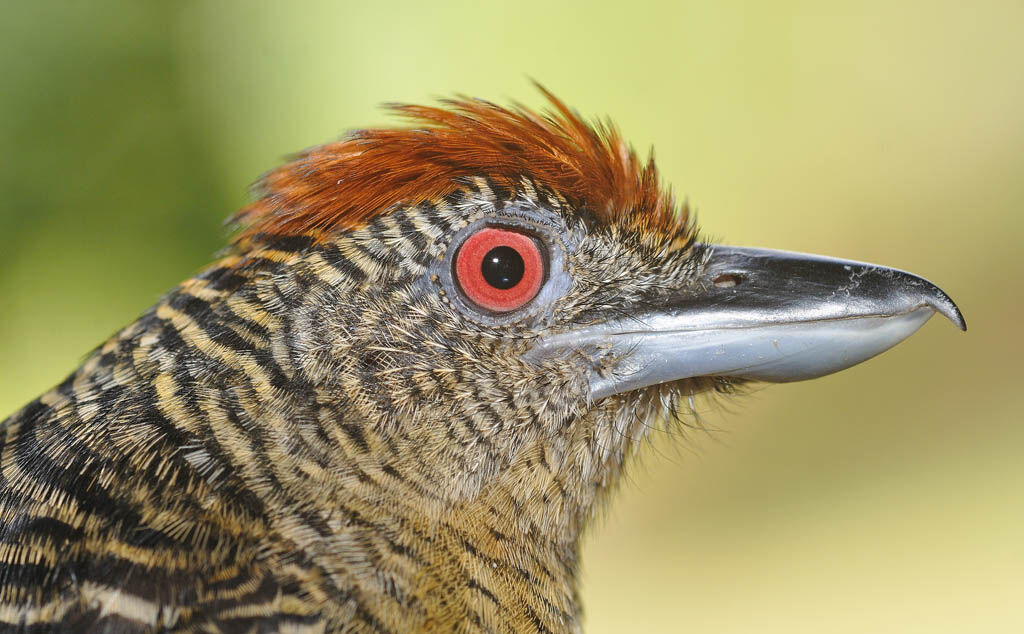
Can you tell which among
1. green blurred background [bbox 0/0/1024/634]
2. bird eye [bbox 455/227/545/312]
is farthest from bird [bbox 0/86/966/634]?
green blurred background [bbox 0/0/1024/634]

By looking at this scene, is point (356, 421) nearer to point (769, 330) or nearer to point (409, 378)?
point (409, 378)

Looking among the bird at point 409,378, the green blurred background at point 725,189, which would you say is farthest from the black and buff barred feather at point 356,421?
the green blurred background at point 725,189

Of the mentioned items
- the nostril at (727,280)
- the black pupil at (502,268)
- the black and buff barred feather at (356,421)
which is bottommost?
the black and buff barred feather at (356,421)

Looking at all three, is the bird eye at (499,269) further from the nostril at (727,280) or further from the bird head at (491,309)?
the nostril at (727,280)

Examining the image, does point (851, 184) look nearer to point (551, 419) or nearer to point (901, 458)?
point (901, 458)

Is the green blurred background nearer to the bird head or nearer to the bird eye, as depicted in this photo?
the bird head

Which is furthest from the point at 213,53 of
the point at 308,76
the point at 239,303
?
the point at 239,303
